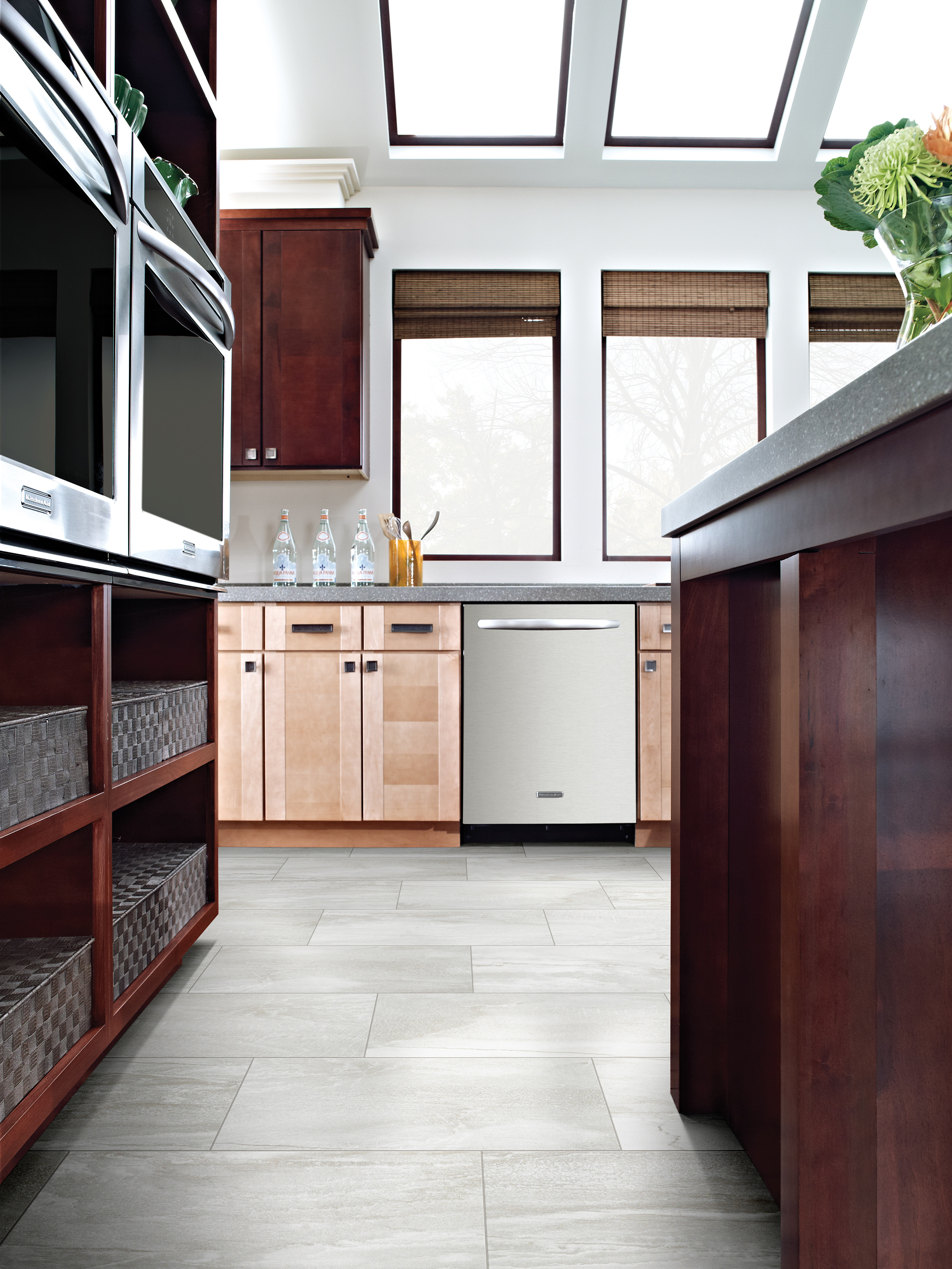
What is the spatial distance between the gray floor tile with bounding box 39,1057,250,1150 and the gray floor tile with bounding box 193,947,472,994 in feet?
0.96

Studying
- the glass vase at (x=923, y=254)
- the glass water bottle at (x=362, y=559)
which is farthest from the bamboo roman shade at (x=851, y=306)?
the glass vase at (x=923, y=254)

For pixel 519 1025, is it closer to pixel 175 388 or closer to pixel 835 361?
pixel 175 388

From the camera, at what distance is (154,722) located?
4.99 feet

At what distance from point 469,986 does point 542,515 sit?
2237 millimetres

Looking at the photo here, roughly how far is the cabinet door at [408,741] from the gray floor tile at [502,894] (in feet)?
1.42

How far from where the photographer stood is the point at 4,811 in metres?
0.95

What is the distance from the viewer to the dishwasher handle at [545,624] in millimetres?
2777

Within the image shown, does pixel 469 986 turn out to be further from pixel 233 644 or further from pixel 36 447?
pixel 233 644

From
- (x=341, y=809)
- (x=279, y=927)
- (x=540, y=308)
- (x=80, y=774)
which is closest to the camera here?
(x=80, y=774)

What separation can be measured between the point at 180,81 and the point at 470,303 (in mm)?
1753

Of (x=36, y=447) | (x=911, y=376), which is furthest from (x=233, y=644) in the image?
(x=911, y=376)

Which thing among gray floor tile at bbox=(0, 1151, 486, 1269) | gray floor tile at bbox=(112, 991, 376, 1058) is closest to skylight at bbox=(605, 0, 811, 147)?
gray floor tile at bbox=(112, 991, 376, 1058)

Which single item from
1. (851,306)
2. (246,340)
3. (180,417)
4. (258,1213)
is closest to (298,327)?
(246,340)

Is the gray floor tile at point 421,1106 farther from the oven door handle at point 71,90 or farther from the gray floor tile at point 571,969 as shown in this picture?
the oven door handle at point 71,90
